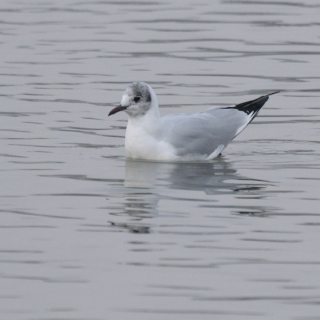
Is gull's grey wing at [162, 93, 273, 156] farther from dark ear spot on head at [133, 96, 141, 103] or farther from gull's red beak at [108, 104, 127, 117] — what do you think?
gull's red beak at [108, 104, 127, 117]

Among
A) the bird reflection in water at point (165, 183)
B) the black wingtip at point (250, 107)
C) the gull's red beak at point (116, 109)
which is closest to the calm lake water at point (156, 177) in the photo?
the bird reflection in water at point (165, 183)

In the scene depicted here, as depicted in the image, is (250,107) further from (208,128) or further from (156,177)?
(156,177)

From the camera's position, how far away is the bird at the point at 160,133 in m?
12.7

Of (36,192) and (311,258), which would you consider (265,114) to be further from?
(311,258)

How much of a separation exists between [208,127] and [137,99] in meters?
0.94

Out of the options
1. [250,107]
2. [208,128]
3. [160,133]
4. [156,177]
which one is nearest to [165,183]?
[156,177]

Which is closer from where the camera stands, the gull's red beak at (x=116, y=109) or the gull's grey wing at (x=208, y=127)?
the gull's red beak at (x=116, y=109)

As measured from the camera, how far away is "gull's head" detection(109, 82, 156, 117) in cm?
1277

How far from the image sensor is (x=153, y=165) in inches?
496

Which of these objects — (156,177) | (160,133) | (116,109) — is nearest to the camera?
(156,177)

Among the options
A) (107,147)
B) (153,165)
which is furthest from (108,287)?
(107,147)

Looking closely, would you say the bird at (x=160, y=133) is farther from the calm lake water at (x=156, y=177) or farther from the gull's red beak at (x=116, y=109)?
the calm lake water at (x=156, y=177)

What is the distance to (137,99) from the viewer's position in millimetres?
12844

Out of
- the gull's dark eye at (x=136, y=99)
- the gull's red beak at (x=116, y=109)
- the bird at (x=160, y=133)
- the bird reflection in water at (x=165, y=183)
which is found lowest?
the bird reflection in water at (x=165, y=183)
